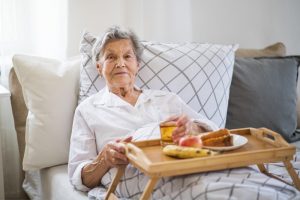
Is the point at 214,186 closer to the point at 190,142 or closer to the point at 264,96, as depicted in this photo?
the point at 190,142

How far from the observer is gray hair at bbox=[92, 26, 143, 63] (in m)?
1.56

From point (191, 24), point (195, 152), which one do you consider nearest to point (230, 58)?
point (191, 24)

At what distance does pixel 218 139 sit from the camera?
1150 mm

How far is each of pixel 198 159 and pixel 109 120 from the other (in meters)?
0.58

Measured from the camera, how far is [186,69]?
69.2 inches

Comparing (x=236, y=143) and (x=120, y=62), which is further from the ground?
(x=120, y=62)

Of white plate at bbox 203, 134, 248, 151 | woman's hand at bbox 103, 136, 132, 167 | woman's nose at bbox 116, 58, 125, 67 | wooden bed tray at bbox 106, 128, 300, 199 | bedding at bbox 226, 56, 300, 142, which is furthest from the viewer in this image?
bedding at bbox 226, 56, 300, 142

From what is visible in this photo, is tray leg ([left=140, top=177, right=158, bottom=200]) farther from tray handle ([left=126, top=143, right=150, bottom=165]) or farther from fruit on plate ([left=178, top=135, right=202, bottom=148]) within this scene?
fruit on plate ([left=178, top=135, right=202, bottom=148])

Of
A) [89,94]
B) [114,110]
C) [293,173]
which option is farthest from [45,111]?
[293,173]

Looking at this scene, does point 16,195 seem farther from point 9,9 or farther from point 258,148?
point 258,148

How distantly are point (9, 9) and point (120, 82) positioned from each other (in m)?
0.76

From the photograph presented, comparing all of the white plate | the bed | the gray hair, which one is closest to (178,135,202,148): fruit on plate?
the white plate

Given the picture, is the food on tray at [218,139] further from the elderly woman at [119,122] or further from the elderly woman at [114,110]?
the elderly woman at [114,110]

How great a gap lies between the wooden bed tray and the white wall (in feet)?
3.57
